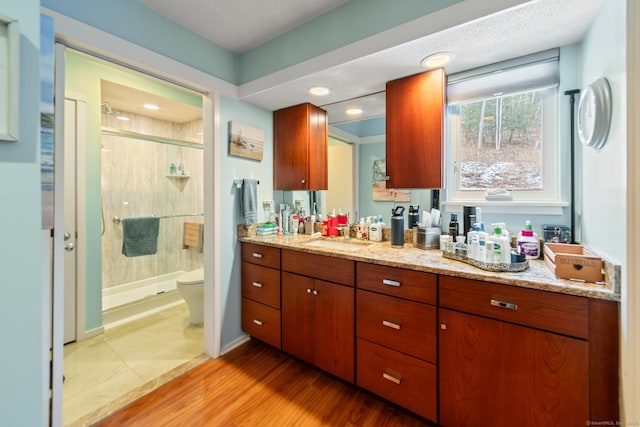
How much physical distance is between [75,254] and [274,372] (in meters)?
1.93

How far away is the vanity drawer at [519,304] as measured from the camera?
1.02 metres

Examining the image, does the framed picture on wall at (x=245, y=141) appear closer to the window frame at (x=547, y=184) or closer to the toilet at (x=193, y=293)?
the toilet at (x=193, y=293)

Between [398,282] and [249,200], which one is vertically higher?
[249,200]

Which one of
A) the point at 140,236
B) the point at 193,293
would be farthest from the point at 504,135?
the point at 140,236

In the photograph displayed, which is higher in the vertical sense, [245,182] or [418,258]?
[245,182]

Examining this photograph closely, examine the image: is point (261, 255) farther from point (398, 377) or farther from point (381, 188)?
point (398, 377)

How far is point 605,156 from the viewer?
110 cm

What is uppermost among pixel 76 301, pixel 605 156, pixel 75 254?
pixel 605 156

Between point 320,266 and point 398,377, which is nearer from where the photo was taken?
point 398,377

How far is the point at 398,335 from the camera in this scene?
143 cm

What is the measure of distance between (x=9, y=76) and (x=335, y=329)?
1764 millimetres

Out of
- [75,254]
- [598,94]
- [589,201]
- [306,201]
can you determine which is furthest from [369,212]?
[75,254]

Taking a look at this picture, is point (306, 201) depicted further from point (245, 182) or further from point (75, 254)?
point (75, 254)

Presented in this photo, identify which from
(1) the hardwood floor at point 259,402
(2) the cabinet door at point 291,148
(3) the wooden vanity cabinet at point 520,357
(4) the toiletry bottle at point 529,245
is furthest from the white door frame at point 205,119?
(4) the toiletry bottle at point 529,245
